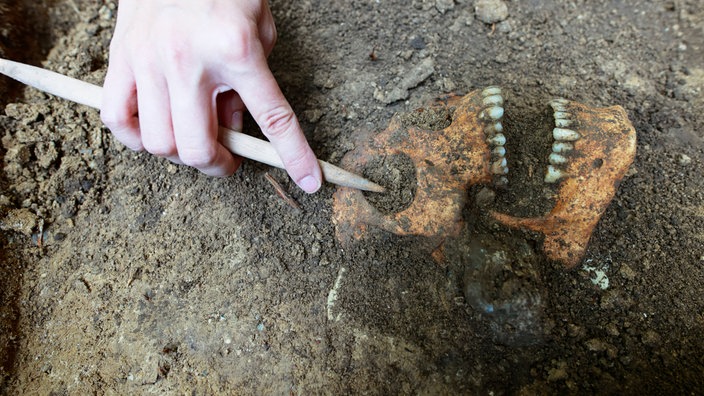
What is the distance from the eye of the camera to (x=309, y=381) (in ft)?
4.49

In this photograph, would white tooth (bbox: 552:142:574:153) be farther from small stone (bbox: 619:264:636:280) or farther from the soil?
small stone (bbox: 619:264:636:280)

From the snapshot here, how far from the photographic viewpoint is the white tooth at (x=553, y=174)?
1.49m

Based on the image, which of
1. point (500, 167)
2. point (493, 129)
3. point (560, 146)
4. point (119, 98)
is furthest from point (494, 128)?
point (119, 98)

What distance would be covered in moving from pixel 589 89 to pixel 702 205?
0.61 m

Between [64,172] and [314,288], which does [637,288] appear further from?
[64,172]

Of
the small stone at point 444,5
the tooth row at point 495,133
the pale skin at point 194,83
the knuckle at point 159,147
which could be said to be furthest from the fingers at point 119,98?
the small stone at point 444,5

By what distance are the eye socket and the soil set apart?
3cm

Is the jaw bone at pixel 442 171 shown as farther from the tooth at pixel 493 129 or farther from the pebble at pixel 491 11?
the pebble at pixel 491 11

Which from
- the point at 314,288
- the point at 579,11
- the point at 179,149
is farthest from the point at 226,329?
the point at 579,11

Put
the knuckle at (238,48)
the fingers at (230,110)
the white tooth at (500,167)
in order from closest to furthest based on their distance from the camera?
1. the knuckle at (238,48)
2. the white tooth at (500,167)
3. the fingers at (230,110)

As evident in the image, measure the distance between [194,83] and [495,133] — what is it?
3.21 ft

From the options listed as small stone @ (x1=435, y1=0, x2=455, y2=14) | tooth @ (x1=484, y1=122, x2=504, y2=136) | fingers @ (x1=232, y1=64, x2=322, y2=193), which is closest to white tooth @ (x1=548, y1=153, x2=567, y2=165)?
tooth @ (x1=484, y1=122, x2=504, y2=136)

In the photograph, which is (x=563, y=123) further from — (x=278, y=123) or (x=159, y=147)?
(x=159, y=147)

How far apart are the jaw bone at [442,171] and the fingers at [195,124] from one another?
17.9 inches
